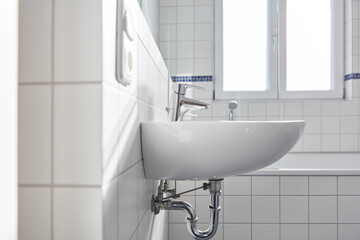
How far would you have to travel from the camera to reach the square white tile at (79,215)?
38cm

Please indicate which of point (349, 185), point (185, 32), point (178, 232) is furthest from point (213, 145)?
point (185, 32)

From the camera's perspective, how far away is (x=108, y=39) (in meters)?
0.42

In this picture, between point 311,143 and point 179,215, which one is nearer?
point 179,215

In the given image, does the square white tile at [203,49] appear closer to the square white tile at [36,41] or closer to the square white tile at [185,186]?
the square white tile at [185,186]

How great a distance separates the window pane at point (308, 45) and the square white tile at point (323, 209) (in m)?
1.03

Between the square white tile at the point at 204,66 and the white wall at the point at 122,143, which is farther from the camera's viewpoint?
the square white tile at the point at 204,66

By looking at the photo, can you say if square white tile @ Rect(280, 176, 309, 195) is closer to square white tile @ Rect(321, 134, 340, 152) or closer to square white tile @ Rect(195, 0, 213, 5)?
square white tile @ Rect(321, 134, 340, 152)

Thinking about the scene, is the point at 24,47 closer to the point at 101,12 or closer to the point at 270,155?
the point at 101,12

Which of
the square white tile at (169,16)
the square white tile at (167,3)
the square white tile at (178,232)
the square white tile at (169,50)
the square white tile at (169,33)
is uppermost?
the square white tile at (167,3)

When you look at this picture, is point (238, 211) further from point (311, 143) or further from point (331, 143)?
point (331, 143)

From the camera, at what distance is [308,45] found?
89.9 inches
